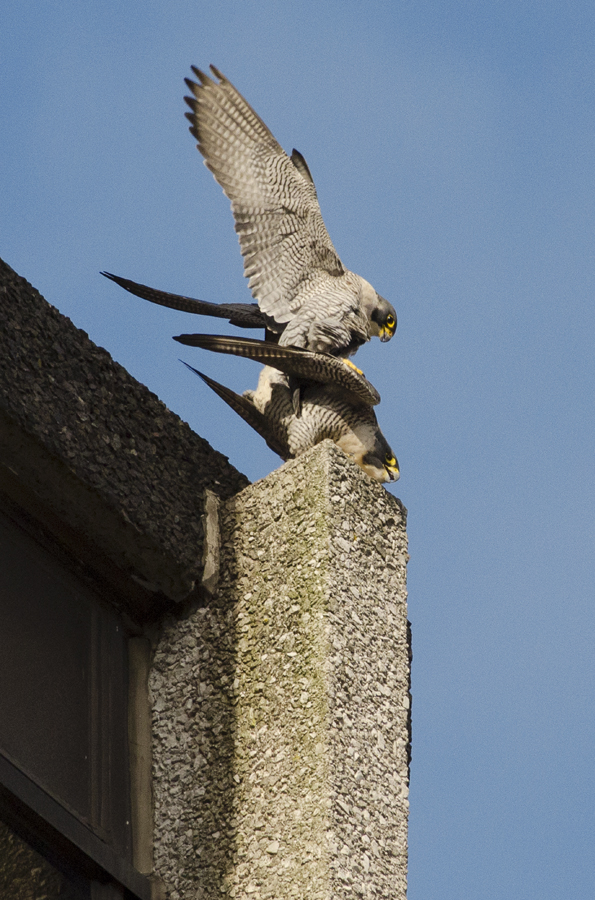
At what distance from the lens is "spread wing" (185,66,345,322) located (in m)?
5.43

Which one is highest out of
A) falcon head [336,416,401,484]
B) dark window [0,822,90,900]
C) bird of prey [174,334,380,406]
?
bird of prey [174,334,380,406]

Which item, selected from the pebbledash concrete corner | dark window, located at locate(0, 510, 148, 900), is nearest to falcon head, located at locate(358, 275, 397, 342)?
the pebbledash concrete corner

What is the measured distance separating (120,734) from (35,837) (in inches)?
21.2

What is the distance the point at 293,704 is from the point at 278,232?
1914mm

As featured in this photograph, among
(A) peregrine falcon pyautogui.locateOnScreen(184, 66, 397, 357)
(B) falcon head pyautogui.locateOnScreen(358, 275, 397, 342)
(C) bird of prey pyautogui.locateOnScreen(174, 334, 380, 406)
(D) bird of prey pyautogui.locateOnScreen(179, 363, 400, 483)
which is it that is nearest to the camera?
(C) bird of prey pyautogui.locateOnScreen(174, 334, 380, 406)

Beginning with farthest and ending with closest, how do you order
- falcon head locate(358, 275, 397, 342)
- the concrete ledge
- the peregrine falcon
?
1. falcon head locate(358, 275, 397, 342)
2. the peregrine falcon
3. the concrete ledge

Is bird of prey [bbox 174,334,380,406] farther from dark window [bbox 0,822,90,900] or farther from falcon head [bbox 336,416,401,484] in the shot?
dark window [bbox 0,822,90,900]

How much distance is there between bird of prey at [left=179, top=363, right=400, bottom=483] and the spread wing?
0.30 m

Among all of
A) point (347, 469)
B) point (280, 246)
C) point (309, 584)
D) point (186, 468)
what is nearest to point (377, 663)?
point (309, 584)

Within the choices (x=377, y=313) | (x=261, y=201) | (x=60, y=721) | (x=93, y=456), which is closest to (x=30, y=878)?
(x=60, y=721)

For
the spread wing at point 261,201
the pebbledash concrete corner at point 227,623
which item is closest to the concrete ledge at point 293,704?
the pebbledash concrete corner at point 227,623

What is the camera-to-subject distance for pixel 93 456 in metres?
4.69

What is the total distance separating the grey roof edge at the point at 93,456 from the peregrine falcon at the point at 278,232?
673mm

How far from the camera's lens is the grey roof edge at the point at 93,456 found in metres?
4.54
